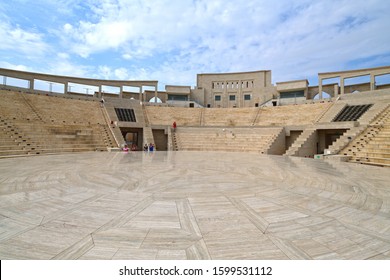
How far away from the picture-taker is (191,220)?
4180 mm

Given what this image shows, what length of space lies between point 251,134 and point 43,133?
70.4 feet

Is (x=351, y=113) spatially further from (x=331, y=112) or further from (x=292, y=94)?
(x=292, y=94)

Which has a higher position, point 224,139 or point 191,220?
point 224,139

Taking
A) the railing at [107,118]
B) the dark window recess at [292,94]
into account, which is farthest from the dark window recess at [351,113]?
the railing at [107,118]

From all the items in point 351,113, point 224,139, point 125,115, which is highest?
point 125,115

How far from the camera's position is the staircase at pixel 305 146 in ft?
63.0

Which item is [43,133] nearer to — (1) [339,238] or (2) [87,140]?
(2) [87,140]

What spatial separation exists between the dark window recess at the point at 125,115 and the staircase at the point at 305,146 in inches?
792

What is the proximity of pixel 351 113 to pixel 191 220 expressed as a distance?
2576 centimetres

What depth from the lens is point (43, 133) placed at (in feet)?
63.4

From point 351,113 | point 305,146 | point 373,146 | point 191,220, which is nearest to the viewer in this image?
point 191,220

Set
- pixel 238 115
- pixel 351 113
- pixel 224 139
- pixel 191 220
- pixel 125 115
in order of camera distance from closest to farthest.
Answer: pixel 191 220
pixel 351 113
pixel 224 139
pixel 125 115
pixel 238 115

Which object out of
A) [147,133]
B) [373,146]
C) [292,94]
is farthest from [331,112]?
[147,133]
